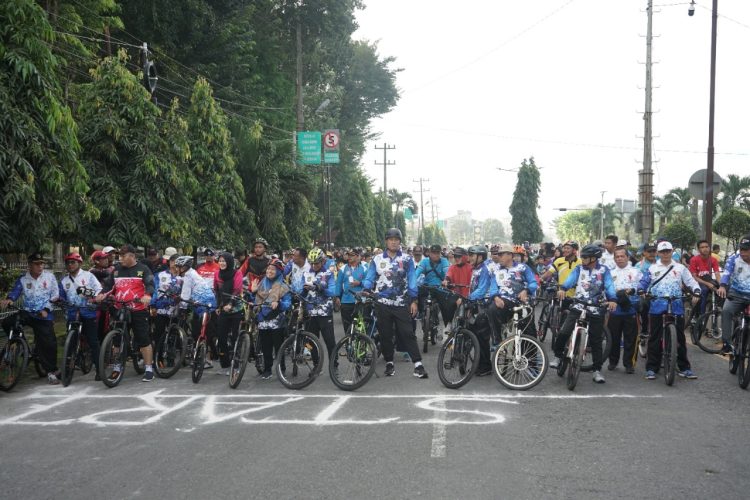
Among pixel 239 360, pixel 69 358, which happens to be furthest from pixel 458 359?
pixel 69 358

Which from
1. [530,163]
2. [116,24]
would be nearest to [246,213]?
[116,24]

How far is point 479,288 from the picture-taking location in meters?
9.77

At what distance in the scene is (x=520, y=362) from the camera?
8.73 metres

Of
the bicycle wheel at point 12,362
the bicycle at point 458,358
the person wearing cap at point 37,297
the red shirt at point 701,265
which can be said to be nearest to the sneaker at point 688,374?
the bicycle at point 458,358

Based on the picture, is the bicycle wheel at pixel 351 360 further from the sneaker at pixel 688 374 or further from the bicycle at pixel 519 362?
the sneaker at pixel 688 374

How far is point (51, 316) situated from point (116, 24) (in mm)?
17223

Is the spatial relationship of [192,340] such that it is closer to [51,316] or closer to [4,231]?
[51,316]

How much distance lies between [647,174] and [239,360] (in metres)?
18.4

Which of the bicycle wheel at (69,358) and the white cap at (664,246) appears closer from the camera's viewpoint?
the bicycle wheel at (69,358)

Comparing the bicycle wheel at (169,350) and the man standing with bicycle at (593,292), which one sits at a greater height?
the man standing with bicycle at (593,292)

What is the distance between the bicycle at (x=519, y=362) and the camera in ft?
28.2

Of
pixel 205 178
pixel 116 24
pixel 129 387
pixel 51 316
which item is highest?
pixel 116 24

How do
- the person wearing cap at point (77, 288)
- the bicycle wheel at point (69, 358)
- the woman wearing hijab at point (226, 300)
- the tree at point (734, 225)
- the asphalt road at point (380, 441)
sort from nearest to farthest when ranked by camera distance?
the asphalt road at point (380, 441) < the bicycle wheel at point (69, 358) < the person wearing cap at point (77, 288) < the woman wearing hijab at point (226, 300) < the tree at point (734, 225)

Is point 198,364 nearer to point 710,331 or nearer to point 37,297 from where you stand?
point 37,297
